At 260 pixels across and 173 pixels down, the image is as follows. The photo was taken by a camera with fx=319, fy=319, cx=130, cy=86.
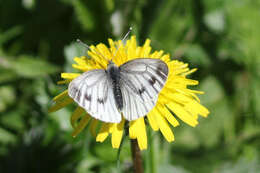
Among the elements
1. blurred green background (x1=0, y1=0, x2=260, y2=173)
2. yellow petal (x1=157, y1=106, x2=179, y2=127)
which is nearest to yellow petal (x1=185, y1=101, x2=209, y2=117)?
yellow petal (x1=157, y1=106, x2=179, y2=127)

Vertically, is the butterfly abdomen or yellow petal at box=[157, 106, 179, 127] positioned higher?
the butterfly abdomen

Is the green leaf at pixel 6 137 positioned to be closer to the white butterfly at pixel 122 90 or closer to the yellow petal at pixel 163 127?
the white butterfly at pixel 122 90

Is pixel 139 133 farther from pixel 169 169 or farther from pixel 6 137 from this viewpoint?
pixel 6 137

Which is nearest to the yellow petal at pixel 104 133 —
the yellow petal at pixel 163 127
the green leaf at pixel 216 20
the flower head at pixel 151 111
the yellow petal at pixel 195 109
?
the flower head at pixel 151 111

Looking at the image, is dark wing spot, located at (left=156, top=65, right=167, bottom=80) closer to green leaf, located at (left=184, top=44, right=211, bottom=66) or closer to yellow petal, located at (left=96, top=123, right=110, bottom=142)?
yellow petal, located at (left=96, top=123, right=110, bottom=142)

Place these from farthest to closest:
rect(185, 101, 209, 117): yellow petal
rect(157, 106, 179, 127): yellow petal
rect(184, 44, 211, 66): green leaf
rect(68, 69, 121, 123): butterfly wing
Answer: rect(184, 44, 211, 66): green leaf
rect(185, 101, 209, 117): yellow petal
rect(157, 106, 179, 127): yellow petal
rect(68, 69, 121, 123): butterfly wing

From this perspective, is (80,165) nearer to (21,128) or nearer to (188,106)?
(21,128)
